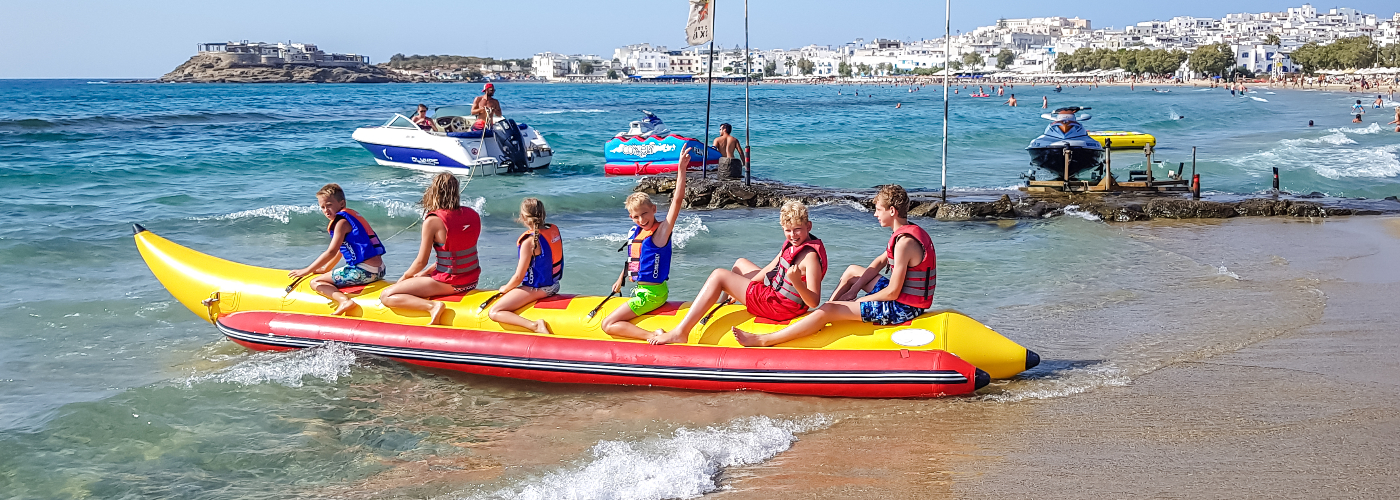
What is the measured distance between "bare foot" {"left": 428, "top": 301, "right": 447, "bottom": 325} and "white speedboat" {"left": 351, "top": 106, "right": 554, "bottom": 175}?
1274 cm

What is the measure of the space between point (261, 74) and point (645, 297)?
137488 millimetres

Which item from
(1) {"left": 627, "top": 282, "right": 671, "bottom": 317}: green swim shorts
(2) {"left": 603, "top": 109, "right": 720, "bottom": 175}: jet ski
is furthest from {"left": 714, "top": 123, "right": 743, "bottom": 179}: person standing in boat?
(1) {"left": 627, "top": 282, "right": 671, "bottom": 317}: green swim shorts

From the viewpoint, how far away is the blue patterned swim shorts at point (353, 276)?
7242 mm

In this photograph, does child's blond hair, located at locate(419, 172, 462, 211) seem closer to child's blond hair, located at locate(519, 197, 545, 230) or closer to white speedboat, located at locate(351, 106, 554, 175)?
child's blond hair, located at locate(519, 197, 545, 230)

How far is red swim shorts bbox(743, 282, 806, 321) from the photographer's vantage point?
239 inches

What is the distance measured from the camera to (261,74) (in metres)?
130

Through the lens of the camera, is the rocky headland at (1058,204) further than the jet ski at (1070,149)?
No

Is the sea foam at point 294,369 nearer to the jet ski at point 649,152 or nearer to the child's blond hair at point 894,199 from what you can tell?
the child's blond hair at point 894,199

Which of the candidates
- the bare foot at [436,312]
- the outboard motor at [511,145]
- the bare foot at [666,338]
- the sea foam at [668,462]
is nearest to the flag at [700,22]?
the outboard motor at [511,145]

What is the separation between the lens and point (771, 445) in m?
5.34

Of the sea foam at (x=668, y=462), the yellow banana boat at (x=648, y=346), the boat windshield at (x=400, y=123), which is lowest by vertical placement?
the sea foam at (x=668, y=462)

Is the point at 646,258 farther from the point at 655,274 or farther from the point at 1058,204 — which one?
the point at 1058,204

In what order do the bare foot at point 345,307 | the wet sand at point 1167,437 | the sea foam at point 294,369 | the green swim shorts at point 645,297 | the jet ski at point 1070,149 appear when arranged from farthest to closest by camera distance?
the jet ski at point 1070,149
the bare foot at point 345,307
the sea foam at point 294,369
the green swim shorts at point 645,297
the wet sand at point 1167,437

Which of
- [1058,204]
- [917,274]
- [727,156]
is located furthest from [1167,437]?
[727,156]
